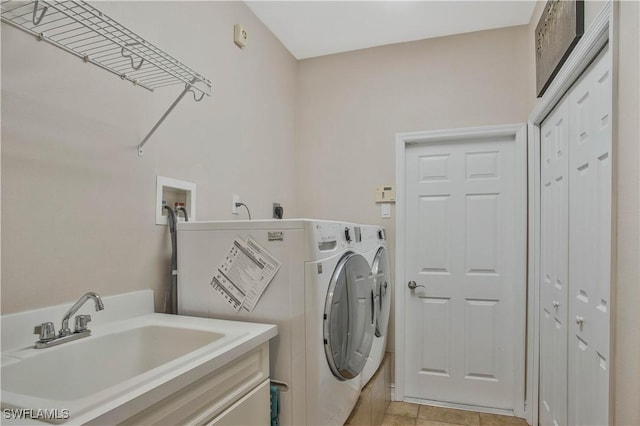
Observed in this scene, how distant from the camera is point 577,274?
163 cm

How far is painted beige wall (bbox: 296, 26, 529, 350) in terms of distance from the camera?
271 cm

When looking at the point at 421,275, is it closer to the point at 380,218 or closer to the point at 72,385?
the point at 380,218

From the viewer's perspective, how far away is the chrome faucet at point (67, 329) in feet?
3.64

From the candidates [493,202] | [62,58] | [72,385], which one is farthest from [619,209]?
[62,58]

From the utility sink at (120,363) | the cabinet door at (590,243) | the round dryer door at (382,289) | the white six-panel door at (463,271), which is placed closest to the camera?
the utility sink at (120,363)

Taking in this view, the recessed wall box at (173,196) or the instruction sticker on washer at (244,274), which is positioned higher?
the recessed wall box at (173,196)

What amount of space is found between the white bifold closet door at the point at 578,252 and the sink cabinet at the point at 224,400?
1147mm

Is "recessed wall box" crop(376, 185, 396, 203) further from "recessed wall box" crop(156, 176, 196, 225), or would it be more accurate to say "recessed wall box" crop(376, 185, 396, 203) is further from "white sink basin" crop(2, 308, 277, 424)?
"white sink basin" crop(2, 308, 277, 424)

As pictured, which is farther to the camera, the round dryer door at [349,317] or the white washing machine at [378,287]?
the white washing machine at [378,287]

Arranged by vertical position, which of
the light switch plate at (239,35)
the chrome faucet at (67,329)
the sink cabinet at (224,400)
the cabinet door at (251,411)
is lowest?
the cabinet door at (251,411)

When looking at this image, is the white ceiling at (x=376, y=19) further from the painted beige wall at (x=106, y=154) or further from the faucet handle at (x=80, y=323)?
the faucet handle at (x=80, y=323)

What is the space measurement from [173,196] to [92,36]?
2.37 feet

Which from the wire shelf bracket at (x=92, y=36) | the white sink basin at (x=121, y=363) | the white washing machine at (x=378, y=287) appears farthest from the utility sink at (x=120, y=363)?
the white washing machine at (x=378, y=287)

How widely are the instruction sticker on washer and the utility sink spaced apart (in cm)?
10
